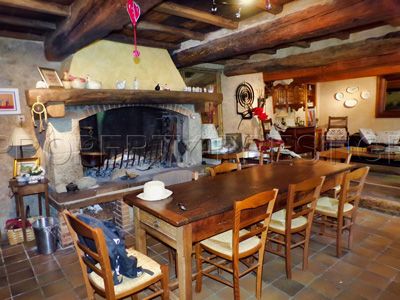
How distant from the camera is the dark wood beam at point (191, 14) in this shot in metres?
2.62

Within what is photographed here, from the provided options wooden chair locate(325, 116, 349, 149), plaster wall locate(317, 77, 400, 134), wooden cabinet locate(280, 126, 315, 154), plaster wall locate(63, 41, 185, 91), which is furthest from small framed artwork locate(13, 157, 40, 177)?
plaster wall locate(317, 77, 400, 134)

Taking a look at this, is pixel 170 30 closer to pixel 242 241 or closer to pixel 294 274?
pixel 242 241

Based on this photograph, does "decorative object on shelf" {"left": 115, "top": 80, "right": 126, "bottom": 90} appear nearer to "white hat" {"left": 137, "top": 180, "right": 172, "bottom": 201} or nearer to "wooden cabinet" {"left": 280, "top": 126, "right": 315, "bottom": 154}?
"white hat" {"left": 137, "top": 180, "right": 172, "bottom": 201}

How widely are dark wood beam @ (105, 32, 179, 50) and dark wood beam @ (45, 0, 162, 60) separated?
2.29 feet

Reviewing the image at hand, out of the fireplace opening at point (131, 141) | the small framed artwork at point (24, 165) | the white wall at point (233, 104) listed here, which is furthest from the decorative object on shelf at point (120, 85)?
the white wall at point (233, 104)

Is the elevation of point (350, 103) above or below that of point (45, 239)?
above

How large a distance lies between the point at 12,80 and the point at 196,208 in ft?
10.0

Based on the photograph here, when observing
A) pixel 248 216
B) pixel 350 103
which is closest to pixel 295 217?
pixel 248 216

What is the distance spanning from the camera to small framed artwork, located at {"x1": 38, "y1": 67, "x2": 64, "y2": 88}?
10.2ft

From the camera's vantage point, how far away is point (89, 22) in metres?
2.27

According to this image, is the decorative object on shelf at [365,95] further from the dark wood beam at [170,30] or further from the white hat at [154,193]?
the white hat at [154,193]

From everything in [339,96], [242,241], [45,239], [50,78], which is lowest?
[45,239]

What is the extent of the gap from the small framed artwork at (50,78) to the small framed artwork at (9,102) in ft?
1.86

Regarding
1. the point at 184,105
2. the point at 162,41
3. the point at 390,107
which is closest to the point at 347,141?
the point at 390,107
